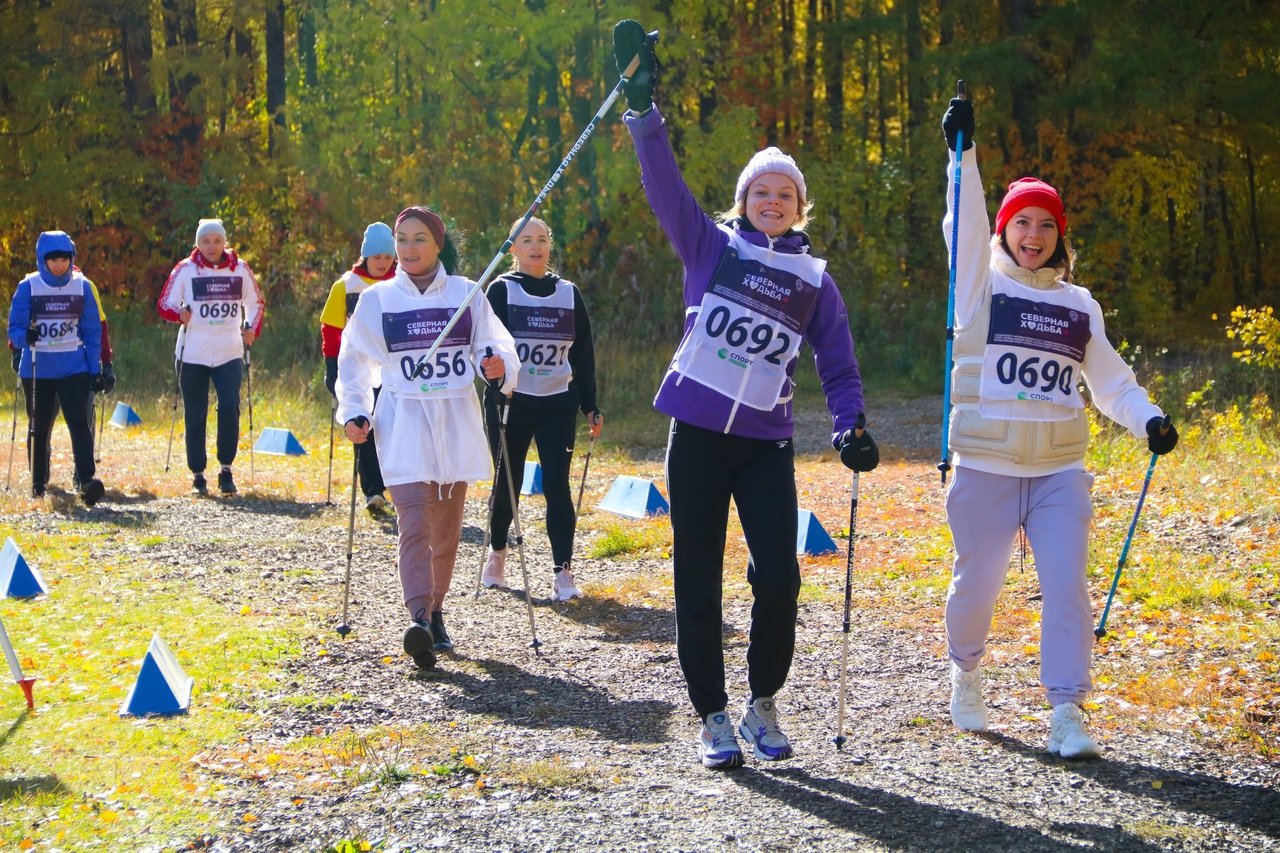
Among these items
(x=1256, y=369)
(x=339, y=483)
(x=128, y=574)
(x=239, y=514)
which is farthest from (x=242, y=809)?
(x=1256, y=369)

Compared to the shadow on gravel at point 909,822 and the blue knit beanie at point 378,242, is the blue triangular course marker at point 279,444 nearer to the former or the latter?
the blue knit beanie at point 378,242

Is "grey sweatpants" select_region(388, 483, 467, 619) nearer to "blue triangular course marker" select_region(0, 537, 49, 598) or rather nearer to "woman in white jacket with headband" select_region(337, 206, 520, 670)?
"woman in white jacket with headband" select_region(337, 206, 520, 670)

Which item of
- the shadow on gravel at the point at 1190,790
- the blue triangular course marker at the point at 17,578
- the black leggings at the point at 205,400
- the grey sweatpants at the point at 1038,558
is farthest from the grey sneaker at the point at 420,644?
the black leggings at the point at 205,400

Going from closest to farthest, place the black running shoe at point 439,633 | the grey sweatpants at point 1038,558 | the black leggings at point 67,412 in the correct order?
the grey sweatpants at point 1038,558 < the black running shoe at point 439,633 < the black leggings at point 67,412

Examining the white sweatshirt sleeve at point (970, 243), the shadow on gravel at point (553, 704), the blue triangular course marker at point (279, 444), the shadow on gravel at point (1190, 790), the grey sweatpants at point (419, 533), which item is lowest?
the shadow on gravel at point (553, 704)

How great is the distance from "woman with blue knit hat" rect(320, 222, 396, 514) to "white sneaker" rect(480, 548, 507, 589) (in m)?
1.55

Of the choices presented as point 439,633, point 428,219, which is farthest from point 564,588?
point 428,219

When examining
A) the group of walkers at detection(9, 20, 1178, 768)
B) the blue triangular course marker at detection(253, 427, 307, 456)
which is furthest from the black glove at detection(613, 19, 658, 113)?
the blue triangular course marker at detection(253, 427, 307, 456)

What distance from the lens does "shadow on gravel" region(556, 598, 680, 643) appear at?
322 inches

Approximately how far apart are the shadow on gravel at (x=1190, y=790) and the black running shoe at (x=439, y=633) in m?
3.16

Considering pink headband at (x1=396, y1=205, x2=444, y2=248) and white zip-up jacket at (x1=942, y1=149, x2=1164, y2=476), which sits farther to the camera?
pink headband at (x1=396, y1=205, x2=444, y2=248)

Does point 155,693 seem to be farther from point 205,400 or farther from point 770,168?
point 205,400

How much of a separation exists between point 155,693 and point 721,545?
2577 millimetres

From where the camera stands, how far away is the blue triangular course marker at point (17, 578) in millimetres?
9266
